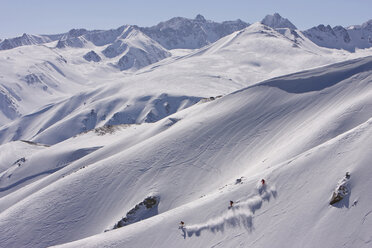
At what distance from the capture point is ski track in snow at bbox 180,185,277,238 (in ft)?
73.3

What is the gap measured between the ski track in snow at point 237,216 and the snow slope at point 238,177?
0.26ft

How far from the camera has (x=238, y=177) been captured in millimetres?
32875

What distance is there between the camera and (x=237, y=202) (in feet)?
78.3

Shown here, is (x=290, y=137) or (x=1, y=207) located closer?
(x=290, y=137)

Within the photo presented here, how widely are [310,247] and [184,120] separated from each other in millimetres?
35391

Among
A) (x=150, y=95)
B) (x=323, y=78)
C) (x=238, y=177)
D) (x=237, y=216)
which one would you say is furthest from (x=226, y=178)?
(x=150, y=95)

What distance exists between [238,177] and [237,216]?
34.2 ft

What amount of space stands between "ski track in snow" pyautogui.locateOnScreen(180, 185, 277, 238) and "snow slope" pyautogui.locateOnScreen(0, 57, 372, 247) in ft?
0.26

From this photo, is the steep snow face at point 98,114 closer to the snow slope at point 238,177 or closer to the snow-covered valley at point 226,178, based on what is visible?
the snow-covered valley at point 226,178

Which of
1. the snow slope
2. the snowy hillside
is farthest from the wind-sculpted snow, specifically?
the snowy hillside

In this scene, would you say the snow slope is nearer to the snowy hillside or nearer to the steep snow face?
the steep snow face

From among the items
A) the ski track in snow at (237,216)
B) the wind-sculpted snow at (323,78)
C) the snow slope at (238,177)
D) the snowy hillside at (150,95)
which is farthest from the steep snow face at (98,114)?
the ski track in snow at (237,216)

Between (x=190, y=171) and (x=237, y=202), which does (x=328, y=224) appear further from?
(x=190, y=171)

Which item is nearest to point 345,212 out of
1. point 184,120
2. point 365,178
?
point 365,178
